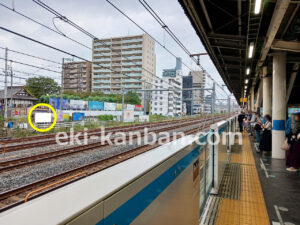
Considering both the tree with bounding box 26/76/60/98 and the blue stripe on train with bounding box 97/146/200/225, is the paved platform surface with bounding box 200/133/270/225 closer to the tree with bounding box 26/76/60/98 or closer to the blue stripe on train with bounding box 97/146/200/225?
the blue stripe on train with bounding box 97/146/200/225

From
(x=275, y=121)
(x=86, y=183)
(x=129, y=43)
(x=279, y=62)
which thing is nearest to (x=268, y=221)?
(x=86, y=183)

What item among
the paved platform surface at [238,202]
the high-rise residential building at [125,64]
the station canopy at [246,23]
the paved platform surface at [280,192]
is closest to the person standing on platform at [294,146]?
the paved platform surface at [280,192]

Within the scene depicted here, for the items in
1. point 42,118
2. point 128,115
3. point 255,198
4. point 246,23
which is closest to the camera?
point 255,198

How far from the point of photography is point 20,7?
6121 mm

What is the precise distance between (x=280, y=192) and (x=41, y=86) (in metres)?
40.0

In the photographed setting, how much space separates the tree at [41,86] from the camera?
37.6m

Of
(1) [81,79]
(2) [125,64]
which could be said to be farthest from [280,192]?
(1) [81,79]

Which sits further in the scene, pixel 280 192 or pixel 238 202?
pixel 280 192

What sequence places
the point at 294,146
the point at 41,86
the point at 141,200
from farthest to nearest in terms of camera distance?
the point at 41,86, the point at 294,146, the point at 141,200

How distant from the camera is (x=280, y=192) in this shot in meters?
3.80

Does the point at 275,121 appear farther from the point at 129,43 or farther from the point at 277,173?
the point at 129,43

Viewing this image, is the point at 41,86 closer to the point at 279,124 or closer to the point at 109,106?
the point at 109,106

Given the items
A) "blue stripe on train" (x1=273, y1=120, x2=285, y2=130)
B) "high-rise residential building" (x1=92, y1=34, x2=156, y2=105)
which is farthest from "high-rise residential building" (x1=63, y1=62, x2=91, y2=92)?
"blue stripe on train" (x1=273, y1=120, x2=285, y2=130)

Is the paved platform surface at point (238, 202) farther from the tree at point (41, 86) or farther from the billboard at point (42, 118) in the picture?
the tree at point (41, 86)
